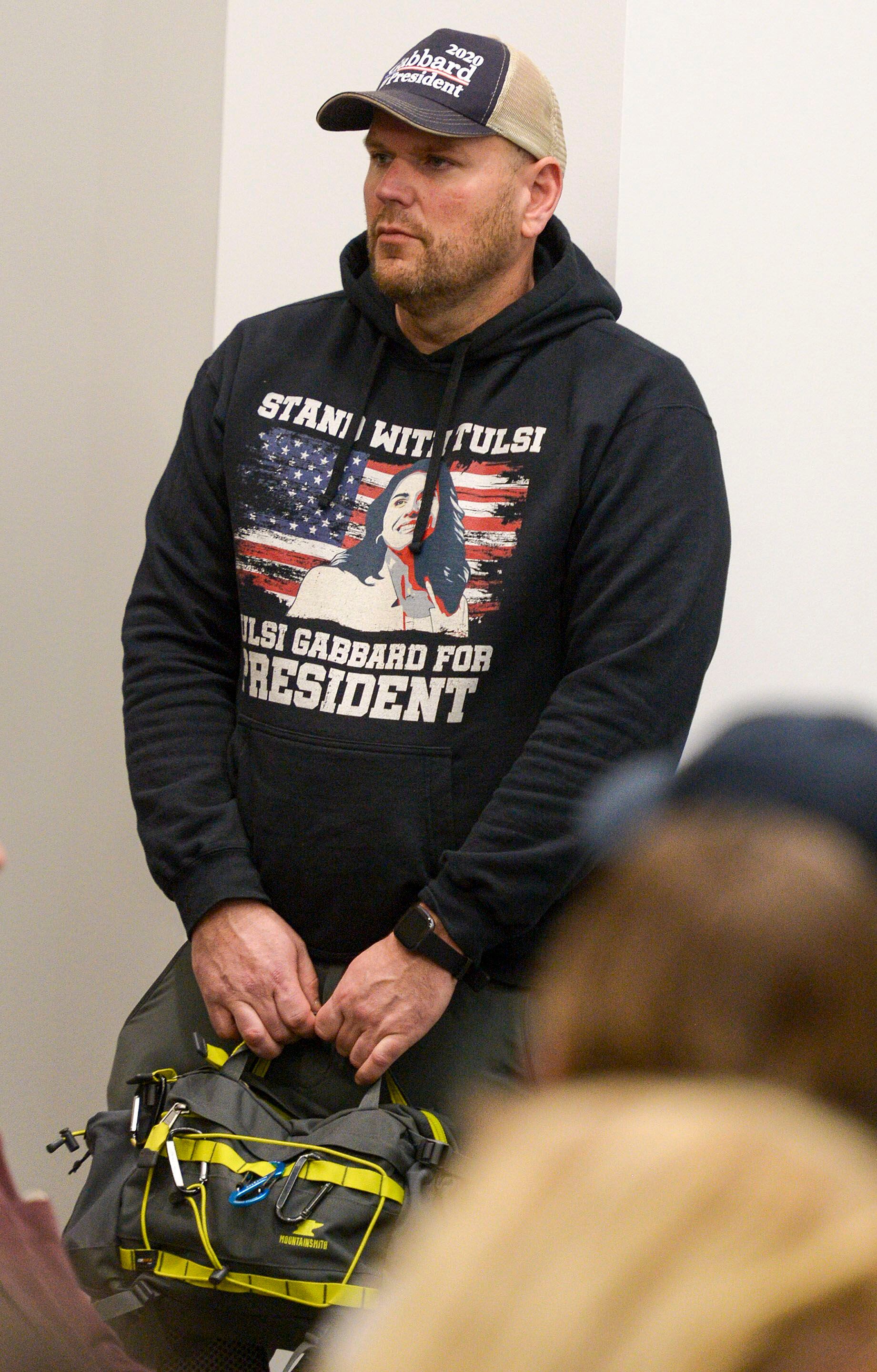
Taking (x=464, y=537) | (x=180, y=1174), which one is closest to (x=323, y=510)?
(x=464, y=537)

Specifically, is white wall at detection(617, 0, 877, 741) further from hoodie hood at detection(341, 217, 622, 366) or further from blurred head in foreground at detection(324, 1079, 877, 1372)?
blurred head in foreground at detection(324, 1079, 877, 1372)

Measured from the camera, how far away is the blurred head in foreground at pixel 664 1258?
1.80ft

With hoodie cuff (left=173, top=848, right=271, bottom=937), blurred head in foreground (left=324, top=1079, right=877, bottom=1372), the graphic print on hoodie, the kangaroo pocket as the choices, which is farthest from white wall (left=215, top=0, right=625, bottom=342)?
blurred head in foreground (left=324, top=1079, right=877, bottom=1372)

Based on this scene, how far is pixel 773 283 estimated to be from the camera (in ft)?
6.97

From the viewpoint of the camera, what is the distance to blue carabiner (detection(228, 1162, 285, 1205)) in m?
1.53

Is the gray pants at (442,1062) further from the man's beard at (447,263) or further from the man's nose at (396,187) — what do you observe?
the man's nose at (396,187)

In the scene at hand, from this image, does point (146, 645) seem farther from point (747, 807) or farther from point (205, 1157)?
point (747, 807)

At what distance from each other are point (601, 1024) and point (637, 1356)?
145mm

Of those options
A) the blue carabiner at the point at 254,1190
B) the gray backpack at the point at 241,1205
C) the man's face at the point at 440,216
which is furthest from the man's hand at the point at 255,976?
the man's face at the point at 440,216

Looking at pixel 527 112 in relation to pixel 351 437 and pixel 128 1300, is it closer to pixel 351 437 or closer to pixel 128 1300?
pixel 351 437

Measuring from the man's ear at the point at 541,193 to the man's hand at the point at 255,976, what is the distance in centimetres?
96

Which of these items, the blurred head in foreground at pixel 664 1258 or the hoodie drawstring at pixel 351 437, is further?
the hoodie drawstring at pixel 351 437

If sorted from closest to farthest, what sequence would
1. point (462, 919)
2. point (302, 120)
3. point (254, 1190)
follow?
point (254, 1190) < point (462, 919) < point (302, 120)

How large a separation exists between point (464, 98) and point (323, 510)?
1.83 feet
